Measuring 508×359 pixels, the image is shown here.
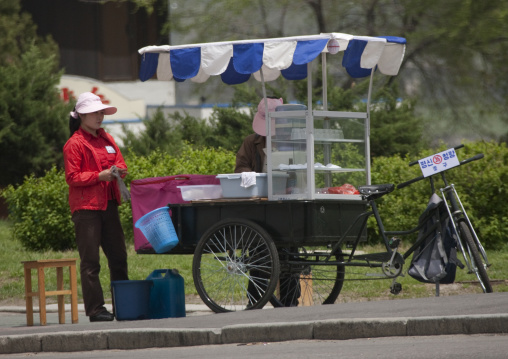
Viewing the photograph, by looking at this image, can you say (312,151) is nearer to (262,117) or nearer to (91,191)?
(262,117)

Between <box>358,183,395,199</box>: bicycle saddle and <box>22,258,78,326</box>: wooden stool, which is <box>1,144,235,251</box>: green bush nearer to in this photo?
<box>22,258,78,326</box>: wooden stool

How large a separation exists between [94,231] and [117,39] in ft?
80.2

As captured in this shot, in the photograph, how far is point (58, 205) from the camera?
1493 centimetres

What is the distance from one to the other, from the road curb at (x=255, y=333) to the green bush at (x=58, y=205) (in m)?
7.70

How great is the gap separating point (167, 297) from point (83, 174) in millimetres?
1350

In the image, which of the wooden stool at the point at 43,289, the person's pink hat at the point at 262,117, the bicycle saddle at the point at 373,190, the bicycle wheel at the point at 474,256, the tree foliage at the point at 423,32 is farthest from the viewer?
the tree foliage at the point at 423,32

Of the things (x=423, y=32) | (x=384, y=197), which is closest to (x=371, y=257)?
(x=384, y=197)

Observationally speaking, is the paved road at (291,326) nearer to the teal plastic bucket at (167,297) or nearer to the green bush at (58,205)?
the teal plastic bucket at (167,297)

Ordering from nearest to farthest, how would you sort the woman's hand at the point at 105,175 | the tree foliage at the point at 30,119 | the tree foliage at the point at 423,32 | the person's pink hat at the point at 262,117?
the woman's hand at the point at 105,175
the person's pink hat at the point at 262,117
the tree foliage at the point at 423,32
the tree foliage at the point at 30,119

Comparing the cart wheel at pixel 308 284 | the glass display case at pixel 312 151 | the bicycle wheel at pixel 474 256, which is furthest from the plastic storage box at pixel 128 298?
the bicycle wheel at pixel 474 256

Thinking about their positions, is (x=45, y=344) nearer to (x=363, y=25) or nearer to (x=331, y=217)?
(x=331, y=217)

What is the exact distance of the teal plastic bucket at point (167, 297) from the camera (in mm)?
8562

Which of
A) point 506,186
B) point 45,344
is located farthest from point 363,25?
point 45,344

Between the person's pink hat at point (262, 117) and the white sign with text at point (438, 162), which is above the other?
the person's pink hat at point (262, 117)
